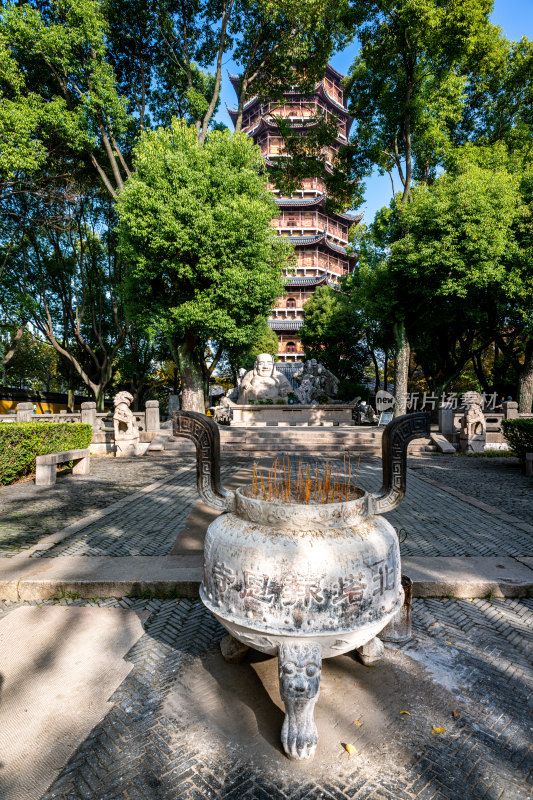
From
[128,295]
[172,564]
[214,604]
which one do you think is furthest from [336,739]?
[128,295]

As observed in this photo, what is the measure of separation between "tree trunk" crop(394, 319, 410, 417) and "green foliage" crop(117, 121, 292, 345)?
6640 mm

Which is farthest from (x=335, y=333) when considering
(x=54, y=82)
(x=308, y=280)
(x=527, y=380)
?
(x=54, y=82)

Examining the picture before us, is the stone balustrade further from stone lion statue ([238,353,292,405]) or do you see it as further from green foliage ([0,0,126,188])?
green foliage ([0,0,126,188])

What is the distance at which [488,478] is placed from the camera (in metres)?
9.39

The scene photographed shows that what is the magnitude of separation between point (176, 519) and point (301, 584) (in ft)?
14.4

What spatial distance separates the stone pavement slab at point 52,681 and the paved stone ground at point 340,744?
9 centimetres

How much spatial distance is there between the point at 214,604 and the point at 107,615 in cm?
164

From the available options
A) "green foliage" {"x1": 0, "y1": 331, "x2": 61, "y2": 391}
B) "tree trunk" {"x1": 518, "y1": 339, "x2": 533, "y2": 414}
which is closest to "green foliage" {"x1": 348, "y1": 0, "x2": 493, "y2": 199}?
"tree trunk" {"x1": 518, "y1": 339, "x2": 533, "y2": 414}

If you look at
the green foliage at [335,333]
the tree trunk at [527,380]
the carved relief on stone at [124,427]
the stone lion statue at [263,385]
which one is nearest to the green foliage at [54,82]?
the carved relief on stone at [124,427]

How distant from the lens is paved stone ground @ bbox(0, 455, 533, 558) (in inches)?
186

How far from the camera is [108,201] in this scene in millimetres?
23062

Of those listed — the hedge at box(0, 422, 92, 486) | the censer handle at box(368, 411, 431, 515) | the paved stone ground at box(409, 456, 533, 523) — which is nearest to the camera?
the censer handle at box(368, 411, 431, 515)

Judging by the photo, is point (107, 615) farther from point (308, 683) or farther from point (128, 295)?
point (128, 295)

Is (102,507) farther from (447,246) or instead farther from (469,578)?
(447,246)
